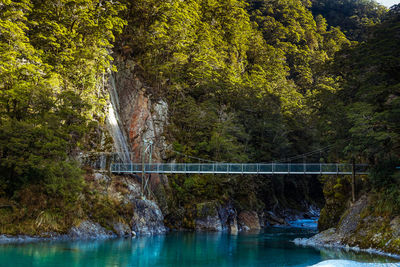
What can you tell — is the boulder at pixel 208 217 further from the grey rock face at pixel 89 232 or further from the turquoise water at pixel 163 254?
the grey rock face at pixel 89 232

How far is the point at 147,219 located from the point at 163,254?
886 centimetres

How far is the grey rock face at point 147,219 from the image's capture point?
76.5ft

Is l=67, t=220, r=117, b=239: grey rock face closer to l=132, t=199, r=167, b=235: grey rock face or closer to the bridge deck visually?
l=132, t=199, r=167, b=235: grey rock face

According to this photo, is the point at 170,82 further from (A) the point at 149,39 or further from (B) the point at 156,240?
(B) the point at 156,240

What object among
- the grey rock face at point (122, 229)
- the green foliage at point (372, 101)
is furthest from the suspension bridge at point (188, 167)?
the grey rock face at point (122, 229)

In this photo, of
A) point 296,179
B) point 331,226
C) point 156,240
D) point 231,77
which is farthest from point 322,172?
point 296,179

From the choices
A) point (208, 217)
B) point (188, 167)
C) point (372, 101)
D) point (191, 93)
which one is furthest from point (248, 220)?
point (372, 101)

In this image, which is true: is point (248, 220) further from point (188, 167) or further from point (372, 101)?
point (372, 101)

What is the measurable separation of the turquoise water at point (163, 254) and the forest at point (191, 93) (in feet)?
12.1

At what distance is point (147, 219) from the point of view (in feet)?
79.3

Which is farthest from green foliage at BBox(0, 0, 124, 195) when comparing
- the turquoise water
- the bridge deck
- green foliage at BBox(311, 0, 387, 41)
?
green foliage at BBox(311, 0, 387, 41)

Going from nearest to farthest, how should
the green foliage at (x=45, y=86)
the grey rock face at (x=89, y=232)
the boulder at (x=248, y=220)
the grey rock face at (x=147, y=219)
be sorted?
the green foliage at (x=45, y=86)
the grey rock face at (x=89, y=232)
the grey rock face at (x=147, y=219)
the boulder at (x=248, y=220)

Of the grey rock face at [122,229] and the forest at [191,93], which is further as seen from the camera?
the grey rock face at [122,229]

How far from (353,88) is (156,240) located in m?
15.4
